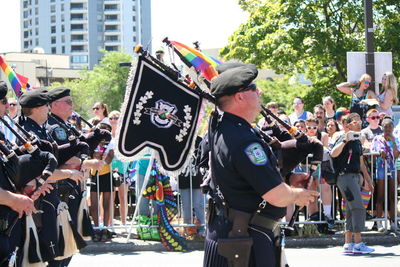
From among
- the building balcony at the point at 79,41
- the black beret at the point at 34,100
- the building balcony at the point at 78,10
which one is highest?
the building balcony at the point at 78,10

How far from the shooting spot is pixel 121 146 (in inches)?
367

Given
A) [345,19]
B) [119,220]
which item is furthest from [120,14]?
[119,220]

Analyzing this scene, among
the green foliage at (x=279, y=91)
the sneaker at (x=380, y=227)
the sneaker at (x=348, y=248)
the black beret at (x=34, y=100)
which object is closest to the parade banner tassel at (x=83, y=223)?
the black beret at (x=34, y=100)

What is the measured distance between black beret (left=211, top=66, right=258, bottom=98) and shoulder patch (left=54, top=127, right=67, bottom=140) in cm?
285

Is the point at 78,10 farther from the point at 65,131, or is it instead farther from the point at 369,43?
the point at 65,131

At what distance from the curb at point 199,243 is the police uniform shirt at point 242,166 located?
18.7ft

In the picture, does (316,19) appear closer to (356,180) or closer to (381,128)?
(381,128)

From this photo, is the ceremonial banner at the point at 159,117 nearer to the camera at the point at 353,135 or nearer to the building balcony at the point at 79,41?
the camera at the point at 353,135

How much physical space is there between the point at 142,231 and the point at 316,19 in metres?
15.1

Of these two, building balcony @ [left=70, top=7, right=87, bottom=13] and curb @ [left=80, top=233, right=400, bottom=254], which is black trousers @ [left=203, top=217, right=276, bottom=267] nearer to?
curb @ [left=80, top=233, right=400, bottom=254]

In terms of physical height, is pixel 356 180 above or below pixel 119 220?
above

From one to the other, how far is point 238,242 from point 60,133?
10.5 feet

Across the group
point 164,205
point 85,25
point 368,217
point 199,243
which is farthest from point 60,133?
point 85,25

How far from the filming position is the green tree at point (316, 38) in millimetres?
23172
